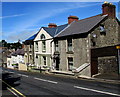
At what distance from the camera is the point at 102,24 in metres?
19.5

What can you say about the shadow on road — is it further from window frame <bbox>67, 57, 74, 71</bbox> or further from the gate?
the gate

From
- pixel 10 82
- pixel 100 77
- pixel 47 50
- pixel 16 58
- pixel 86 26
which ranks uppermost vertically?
pixel 86 26

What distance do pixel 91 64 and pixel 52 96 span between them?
9.33 m

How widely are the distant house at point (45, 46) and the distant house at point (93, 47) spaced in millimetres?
3170

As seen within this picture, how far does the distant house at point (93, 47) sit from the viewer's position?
17.9 metres

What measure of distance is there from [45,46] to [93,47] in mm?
11113

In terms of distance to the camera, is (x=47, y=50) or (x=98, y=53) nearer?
(x=98, y=53)

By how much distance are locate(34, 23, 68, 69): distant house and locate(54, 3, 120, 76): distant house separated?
10.4ft

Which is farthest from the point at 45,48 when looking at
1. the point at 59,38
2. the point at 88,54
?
the point at 88,54

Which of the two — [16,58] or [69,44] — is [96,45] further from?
[16,58]

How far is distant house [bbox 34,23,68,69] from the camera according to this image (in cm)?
2541

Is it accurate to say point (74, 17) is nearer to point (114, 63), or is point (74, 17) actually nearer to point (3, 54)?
point (114, 63)

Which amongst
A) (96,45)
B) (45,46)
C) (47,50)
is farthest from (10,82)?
(45,46)

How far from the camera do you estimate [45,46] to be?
26.9 metres
